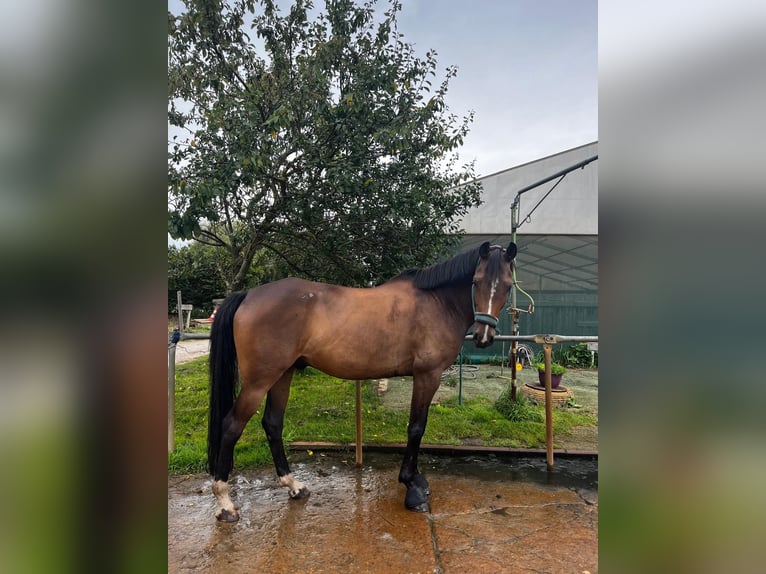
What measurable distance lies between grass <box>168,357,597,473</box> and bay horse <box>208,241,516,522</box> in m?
0.95

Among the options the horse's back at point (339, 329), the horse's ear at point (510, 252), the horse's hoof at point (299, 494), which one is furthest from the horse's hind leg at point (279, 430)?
the horse's ear at point (510, 252)

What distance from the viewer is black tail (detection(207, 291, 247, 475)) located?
8.96 feet

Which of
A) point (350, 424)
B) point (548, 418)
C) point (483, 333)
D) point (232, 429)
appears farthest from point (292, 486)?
point (548, 418)

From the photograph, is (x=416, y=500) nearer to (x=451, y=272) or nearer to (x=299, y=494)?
(x=299, y=494)

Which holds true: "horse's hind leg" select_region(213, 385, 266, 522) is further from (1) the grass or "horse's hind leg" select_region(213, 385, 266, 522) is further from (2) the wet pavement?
(1) the grass

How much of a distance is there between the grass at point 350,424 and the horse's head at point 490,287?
176 cm

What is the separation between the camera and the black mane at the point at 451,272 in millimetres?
2875

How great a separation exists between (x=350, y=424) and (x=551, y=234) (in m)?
6.70

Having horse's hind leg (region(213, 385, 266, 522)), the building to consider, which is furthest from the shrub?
the building

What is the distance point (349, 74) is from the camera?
12.8 feet
